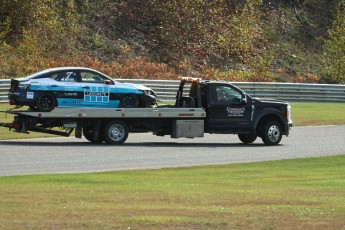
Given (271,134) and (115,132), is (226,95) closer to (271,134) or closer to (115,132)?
(271,134)

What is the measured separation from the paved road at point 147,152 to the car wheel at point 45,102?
0.95m

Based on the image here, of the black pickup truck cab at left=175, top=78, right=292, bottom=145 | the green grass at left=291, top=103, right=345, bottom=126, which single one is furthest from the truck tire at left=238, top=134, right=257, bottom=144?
the green grass at left=291, top=103, right=345, bottom=126

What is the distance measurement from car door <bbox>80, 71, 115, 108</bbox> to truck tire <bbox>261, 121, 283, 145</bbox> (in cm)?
433

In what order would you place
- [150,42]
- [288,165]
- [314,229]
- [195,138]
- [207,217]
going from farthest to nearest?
1. [150,42]
2. [195,138]
3. [288,165]
4. [207,217]
5. [314,229]

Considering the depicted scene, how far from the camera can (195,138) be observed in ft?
100

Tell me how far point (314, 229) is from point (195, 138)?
1919cm

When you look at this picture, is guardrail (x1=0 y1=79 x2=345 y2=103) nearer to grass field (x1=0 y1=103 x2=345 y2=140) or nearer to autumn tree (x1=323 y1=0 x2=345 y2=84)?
grass field (x1=0 y1=103 x2=345 y2=140)

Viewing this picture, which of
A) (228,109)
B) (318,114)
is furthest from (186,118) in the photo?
(318,114)

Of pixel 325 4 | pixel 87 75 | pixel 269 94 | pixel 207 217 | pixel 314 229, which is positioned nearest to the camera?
pixel 314 229

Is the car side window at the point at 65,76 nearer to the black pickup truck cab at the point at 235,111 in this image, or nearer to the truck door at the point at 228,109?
the black pickup truck cab at the point at 235,111

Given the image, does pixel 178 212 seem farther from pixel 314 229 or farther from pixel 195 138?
pixel 195 138

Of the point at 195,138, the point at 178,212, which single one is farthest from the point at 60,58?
the point at 178,212

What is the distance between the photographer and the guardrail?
43156 millimetres

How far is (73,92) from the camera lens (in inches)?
1066
